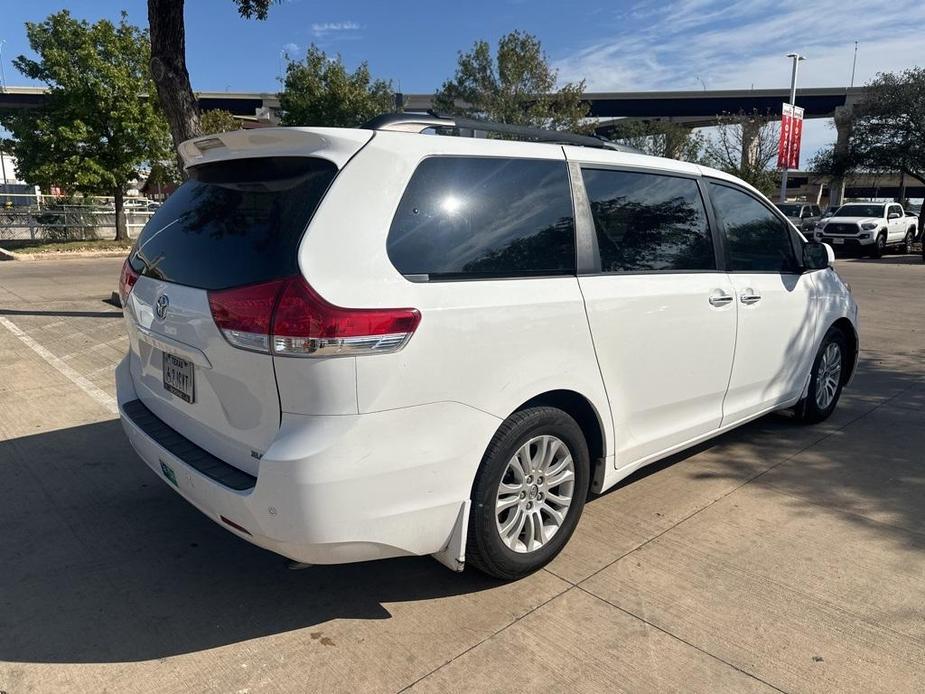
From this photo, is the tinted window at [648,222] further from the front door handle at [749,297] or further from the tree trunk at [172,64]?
the tree trunk at [172,64]

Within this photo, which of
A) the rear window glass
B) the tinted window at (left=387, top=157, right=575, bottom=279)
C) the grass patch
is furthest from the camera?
the grass patch

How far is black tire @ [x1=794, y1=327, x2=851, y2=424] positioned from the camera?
4789mm

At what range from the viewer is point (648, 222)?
11.1 feet

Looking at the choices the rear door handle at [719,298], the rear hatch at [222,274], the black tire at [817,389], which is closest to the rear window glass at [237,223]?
the rear hatch at [222,274]

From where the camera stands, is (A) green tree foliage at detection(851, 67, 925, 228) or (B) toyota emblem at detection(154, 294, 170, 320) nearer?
(B) toyota emblem at detection(154, 294, 170, 320)

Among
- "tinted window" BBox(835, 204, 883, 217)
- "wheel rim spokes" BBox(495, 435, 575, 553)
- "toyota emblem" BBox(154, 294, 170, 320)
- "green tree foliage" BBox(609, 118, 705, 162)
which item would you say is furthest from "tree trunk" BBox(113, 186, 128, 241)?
"green tree foliage" BBox(609, 118, 705, 162)

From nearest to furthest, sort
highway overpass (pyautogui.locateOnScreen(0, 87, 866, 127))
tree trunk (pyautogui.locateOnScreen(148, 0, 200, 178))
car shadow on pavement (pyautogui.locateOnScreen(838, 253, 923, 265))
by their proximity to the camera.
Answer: tree trunk (pyautogui.locateOnScreen(148, 0, 200, 178)), car shadow on pavement (pyautogui.locateOnScreen(838, 253, 923, 265)), highway overpass (pyautogui.locateOnScreen(0, 87, 866, 127))

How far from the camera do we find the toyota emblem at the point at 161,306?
276 centimetres

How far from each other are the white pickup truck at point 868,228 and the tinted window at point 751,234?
23.5 metres

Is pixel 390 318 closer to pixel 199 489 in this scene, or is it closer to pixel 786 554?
pixel 199 489

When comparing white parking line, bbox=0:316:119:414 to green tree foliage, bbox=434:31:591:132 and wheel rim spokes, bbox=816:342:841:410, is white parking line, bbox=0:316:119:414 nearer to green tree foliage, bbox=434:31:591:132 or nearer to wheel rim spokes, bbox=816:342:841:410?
wheel rim spokes, bbox=816:342:841:410

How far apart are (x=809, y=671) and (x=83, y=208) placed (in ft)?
87.4

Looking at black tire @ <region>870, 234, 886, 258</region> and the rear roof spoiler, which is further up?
the rear roof spoiler

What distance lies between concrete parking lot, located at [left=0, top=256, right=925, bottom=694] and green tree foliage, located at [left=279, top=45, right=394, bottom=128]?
2823 cm
